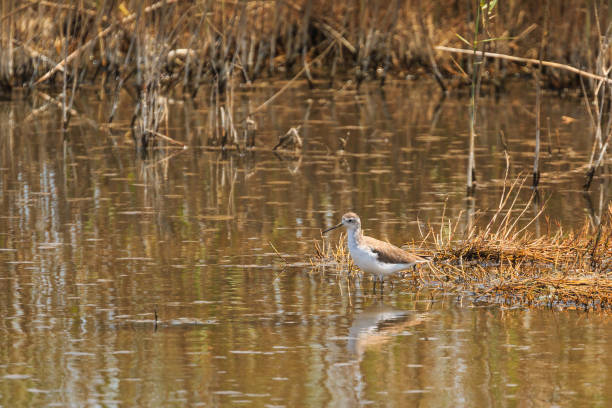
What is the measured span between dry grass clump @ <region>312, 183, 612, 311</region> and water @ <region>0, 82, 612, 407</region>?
0.27 meters

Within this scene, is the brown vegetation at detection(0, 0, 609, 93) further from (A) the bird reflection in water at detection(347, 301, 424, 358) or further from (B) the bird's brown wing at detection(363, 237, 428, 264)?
(A) the bird reflection in water at detection(347, 301, 424, 358)

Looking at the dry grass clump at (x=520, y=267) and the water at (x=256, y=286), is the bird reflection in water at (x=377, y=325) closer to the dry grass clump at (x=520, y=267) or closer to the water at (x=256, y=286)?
the water at (x=256, y=286)

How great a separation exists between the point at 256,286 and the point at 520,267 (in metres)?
1.97

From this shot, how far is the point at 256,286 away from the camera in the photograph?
10008 millimetres

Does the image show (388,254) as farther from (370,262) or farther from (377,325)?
(377,325)

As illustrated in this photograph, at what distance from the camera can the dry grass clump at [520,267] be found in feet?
30.9

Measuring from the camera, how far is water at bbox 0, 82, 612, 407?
7.39 metres

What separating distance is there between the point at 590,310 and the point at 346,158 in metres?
8.62

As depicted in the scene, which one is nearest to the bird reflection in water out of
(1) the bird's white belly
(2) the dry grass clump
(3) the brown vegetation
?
(1) the bird's white belly

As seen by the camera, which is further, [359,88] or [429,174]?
[359,88]

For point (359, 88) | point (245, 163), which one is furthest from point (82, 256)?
point (359, 88)

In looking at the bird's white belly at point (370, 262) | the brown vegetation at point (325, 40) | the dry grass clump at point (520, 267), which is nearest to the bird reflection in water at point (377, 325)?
the bird's white belly at point (370, 262)

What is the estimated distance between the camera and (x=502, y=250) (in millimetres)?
10508

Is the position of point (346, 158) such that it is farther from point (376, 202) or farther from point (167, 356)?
point (167, 356)
